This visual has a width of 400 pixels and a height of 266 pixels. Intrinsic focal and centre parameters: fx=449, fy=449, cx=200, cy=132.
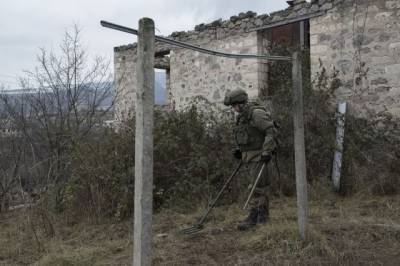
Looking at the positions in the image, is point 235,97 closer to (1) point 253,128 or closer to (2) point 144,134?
(1) point 253,128

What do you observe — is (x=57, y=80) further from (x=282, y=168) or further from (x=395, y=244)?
(x=395, y=244)

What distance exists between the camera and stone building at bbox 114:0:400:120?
25.4 ft

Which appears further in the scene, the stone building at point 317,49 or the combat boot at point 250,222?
the stone building at point 317,49

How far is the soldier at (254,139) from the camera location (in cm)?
509

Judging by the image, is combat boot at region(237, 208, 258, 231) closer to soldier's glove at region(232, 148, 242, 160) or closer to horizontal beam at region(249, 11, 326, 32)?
soldier's glove at region(232, 148, 242, 160)

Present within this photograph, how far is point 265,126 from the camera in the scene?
16.5ft

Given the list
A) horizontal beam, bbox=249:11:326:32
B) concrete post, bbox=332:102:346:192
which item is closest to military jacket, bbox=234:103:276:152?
concrete post, bbox=332:102:346:192

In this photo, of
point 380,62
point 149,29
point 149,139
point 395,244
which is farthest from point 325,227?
point 380,62

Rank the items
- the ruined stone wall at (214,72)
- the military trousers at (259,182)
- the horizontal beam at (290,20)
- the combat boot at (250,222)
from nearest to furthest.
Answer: the combat boot at (250,222) → the military trousers at (259,182) → the horizontal beam at (290,20) → the ruined stone wall at (214,72)

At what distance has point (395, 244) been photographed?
4375 mm

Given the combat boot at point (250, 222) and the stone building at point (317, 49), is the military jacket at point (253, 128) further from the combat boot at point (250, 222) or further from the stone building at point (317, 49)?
the stone building at point (317, 49)

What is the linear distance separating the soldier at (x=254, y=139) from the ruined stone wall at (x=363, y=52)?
10.9 ft

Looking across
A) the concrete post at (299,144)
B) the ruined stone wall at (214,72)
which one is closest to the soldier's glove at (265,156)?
the concrete post at (299,144)

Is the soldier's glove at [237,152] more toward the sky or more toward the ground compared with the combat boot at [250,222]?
more toward the sky
